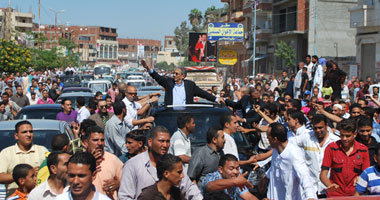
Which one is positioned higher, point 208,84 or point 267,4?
point 267,4

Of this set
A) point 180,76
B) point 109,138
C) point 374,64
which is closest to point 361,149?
point 109,138

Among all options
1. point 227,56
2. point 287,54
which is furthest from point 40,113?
point 287,54

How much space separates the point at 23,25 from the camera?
110562 millimetres

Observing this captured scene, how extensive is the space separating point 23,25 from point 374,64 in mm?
91818

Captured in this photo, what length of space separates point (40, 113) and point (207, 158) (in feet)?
25.5

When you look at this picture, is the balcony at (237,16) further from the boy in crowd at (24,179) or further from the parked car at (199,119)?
the boy in crowd at (24,179)

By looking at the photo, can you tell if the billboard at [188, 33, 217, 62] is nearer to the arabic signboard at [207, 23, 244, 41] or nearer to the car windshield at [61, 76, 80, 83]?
the arabic signboard at [207, 23, 244, 41]

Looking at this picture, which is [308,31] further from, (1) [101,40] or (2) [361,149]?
(1) [101,40]

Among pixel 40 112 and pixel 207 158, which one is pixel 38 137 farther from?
pixel 40 112

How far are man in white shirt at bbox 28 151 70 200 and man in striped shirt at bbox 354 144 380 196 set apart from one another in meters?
2.98

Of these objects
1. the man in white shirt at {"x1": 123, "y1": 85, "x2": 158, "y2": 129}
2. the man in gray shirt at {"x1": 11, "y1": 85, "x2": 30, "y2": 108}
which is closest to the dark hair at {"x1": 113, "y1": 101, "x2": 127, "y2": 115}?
the man in white shirt at {"x1": 123, "y1": 85, "x2": 158, "y2": 129}

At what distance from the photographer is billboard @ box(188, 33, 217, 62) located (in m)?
37.6

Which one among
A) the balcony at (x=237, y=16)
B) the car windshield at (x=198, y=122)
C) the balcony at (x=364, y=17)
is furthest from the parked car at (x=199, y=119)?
the balcony at (x=237, y=16)

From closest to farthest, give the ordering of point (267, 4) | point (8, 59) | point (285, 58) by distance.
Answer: point (8, 59)
point (285, 58)
point (267, 4)
